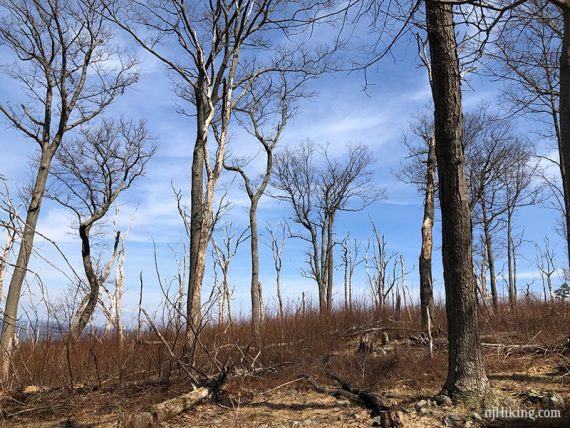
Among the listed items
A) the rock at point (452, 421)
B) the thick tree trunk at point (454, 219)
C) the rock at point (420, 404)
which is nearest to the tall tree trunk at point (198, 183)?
the rock at point (420, 404)

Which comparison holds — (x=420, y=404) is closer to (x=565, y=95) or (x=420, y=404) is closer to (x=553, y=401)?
(x=553, y=401)

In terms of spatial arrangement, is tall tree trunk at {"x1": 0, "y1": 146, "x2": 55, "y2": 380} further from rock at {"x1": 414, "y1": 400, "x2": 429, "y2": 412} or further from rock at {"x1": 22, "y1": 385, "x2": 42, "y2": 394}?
rock at {"x1": 414, "y1": 400, "x2": 429, "y2": 412}

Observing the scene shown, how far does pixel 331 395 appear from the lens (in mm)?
6199

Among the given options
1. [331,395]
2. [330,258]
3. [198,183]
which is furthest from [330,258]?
[331,395]

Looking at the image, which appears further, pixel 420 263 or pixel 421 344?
pixel 420 263

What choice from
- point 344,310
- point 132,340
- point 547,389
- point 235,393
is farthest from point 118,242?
point 547,389

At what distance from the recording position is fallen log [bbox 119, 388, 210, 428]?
469cm

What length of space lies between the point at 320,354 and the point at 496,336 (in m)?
3.26

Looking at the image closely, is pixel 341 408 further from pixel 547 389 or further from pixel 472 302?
pixel 547 389

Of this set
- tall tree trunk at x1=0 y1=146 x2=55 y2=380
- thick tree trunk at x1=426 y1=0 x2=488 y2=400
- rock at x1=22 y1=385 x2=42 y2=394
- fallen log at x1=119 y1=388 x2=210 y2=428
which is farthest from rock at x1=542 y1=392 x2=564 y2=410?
tall tree trunk at x1=0 y1=146 x2=55 y2=380

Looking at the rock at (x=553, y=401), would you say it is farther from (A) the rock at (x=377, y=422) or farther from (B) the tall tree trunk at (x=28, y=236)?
(B) the tall tree trunk at (x=28, y=236)

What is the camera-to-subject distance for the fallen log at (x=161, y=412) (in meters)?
4.69

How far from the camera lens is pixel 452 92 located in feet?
17.4

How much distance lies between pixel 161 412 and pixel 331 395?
2.26 meters
